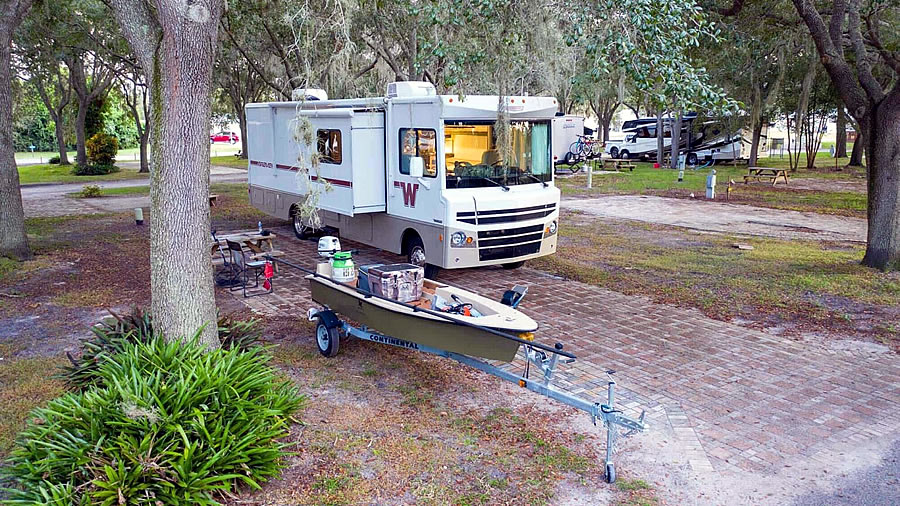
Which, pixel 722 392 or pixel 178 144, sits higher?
pixel 178 144

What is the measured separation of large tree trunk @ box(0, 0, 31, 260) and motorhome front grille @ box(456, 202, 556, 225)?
25.1 ft

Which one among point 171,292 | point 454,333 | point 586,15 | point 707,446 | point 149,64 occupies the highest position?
point 586,15

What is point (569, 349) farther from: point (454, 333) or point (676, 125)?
point (676, 125)

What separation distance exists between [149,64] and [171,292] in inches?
70.2

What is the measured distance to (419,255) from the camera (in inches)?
398

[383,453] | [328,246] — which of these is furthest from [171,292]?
[328,246]

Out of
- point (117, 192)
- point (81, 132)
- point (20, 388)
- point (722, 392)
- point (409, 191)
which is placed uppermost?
point (81, 132)

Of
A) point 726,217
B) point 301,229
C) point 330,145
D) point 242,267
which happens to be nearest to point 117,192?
point 301,229

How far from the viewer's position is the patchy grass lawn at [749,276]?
27.4 feet

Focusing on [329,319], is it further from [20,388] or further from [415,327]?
[20,388]

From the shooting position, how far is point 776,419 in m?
5.61

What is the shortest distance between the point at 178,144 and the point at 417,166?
15.5 ft

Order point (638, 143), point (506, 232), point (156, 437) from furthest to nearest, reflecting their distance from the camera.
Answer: point (638, 143)
point (506, 232)
point (156, 437)

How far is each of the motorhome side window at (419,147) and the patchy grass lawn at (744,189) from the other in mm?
12539
